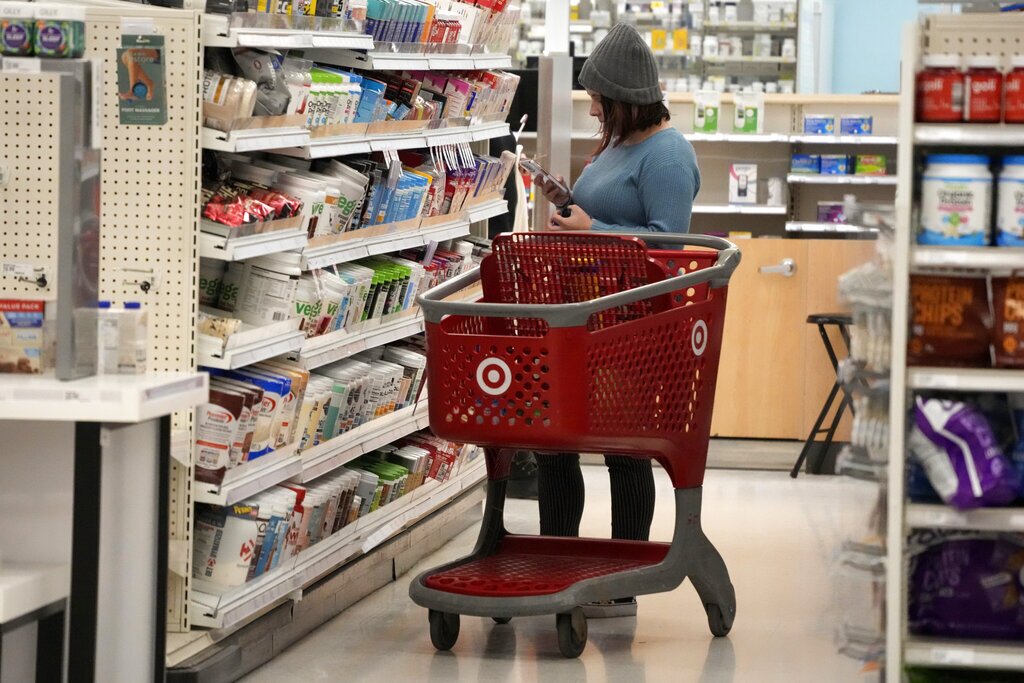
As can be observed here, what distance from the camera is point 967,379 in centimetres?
278

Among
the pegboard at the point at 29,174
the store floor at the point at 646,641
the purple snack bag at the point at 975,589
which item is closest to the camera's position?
the purple snack bag at the point at 975,589

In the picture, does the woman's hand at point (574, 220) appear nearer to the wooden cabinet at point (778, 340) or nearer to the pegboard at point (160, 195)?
the pegboard at point (160, 195)

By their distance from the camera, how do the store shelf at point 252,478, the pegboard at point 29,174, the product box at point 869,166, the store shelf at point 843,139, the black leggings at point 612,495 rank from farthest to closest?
the product box at point 869,166 < the store shelf at point 843,139 < the black leggings at point 612,495 < the store shelf at point 252,478 < the pegboard at point 29,174

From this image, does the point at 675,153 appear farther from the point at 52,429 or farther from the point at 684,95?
the point at 684,95

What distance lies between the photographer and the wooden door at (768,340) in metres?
7.03

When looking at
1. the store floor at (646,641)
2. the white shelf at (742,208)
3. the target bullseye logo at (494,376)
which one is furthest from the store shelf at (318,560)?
the white shelf at (742,208)

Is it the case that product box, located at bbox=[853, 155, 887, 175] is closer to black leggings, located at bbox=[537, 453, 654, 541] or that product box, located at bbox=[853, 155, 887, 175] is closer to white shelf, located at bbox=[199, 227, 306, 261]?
black leggings, located at bbox=[537, 453, 654, 541]

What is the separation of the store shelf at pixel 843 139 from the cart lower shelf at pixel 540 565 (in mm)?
5546

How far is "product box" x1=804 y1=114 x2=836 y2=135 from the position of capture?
938 cm

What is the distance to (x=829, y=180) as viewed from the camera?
30.9 ft

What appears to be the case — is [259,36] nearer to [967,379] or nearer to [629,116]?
[629,116]

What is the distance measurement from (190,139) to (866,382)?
1676 millimetres

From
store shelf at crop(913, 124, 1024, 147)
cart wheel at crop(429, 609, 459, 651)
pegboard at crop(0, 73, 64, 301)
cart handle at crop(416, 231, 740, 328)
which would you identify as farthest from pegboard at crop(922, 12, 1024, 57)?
cart wheel at crop(429, 609, 459, 651)

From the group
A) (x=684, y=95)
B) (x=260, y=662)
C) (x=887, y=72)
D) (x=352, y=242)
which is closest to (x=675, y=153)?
(x=352, y=242)
